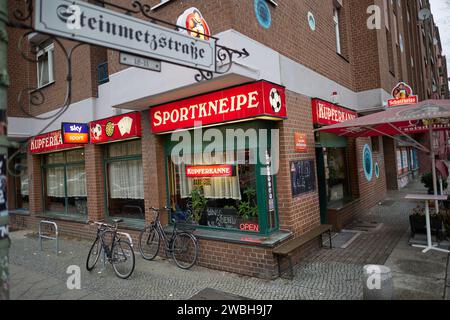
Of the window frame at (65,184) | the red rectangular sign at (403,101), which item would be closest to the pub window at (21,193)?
the window frame at (65,184)

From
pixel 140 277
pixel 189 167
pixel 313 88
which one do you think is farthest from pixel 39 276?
pixel 313 88

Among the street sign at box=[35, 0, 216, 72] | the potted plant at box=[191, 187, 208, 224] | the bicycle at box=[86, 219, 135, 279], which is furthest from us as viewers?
the potted plant at box=[191, 187, 208, 224]

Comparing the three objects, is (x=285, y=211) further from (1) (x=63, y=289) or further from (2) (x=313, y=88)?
(1) (x=63, y=289)

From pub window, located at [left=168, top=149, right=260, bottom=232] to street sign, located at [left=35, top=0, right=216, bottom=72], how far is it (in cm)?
262

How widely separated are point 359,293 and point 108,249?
431 cm

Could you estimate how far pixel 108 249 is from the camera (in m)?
5.84

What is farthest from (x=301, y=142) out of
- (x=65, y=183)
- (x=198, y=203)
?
(x=65, y=183)

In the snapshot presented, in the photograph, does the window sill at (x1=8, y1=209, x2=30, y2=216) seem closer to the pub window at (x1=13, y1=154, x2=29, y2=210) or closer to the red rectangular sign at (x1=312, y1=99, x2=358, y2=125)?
the pub window at (x1=13, y1=154, x2=29, y2=210)

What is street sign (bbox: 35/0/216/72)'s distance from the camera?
101 inches

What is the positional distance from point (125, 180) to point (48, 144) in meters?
3.49

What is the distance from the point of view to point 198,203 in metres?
6.51

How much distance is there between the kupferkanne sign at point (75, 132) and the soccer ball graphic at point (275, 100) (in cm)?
550

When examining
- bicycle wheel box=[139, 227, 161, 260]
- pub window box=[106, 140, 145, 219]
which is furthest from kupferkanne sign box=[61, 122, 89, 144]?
bicycle wheel box=[139, 227, 161, 260]

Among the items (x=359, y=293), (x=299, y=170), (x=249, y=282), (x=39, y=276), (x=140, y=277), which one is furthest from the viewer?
(x=299, y=170)
